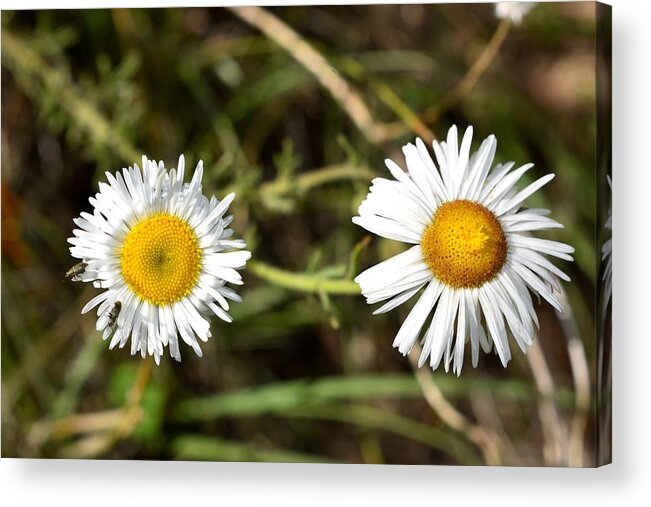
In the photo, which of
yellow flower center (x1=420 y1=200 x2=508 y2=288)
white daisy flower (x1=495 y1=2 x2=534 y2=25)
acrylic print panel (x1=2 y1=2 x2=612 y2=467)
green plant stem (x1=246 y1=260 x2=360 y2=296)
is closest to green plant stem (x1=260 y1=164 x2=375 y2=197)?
acrylic print panel (x1=2 y1=2 x2=612 y2=467)

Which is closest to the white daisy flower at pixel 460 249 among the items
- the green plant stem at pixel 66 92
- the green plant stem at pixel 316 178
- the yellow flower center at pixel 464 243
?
the yellow flower center at pixel 464 243

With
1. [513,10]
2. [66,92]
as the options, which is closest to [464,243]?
[513,10]

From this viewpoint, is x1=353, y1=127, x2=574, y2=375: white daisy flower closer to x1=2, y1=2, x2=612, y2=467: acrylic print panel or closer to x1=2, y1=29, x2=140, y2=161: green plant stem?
x1=2, y1=2, x2=612, y2=467: acrylic print panel

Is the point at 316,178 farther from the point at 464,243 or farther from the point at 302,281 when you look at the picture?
the point at 464,243

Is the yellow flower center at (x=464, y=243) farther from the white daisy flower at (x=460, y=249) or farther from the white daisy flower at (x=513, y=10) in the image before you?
the white daisy flower at (x=513, y=10)

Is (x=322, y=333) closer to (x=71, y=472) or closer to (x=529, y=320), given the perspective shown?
(x=529, y=320)

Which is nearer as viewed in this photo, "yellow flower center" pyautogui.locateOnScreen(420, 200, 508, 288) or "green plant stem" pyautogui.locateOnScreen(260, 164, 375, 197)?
"yellow flower center" pyautogui.locateOnScreen(420, 200, 508, 288)

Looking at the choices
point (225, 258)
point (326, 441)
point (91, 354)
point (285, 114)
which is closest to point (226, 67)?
point (285, 114)
